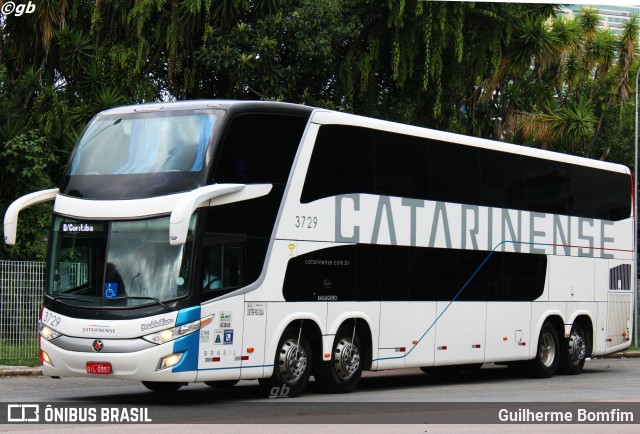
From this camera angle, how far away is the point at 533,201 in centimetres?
2234

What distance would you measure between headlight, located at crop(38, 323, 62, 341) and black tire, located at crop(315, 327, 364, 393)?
4124 mm

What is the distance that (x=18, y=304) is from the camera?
73.4 feet

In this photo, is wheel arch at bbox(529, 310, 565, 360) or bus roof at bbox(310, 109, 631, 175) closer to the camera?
bus roof at bbox(310, 109, 631, 175)

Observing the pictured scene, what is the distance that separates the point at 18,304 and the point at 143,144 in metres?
7.90

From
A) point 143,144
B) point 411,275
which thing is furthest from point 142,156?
point 411,275

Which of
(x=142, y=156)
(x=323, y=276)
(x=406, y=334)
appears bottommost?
(x=406, y=334)

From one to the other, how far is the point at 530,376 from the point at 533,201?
11.7 feet

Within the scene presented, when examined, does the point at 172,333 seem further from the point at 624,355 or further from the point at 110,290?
the point at 624,355

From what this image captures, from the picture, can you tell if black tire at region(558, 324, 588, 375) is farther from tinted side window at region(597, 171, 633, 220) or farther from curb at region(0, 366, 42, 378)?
curb at region(0, 366, 42, 378)

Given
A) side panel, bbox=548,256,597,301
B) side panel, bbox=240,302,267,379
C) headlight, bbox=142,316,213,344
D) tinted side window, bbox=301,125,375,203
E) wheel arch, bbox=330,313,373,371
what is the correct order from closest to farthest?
headlight, bbox=142,316,213,344
side panel, bbox=240,302,267,379
tinted side window, bbox=301,125,375,203
wheel arch, bbox=330,313,373,371
side panel, bbox=548,256,597,301

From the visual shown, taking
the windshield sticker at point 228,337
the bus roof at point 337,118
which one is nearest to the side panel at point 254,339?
the windshield sticker at point 228,337

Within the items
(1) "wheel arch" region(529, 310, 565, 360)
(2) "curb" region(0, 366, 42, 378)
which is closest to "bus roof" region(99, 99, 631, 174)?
(1) "wheel arch" region(529, 310, 565, 360)

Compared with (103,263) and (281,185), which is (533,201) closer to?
(281,185)

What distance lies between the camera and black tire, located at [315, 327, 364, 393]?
17.4 meters
